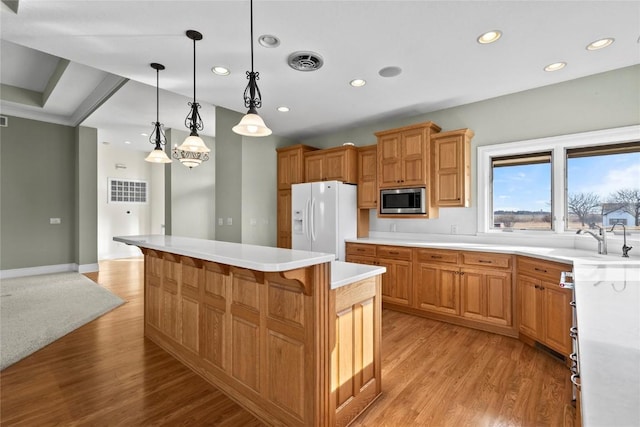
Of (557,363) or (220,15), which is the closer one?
(220,15)

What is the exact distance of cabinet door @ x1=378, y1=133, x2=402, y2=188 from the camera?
4133 mm

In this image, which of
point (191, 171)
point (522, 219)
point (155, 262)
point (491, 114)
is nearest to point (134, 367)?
point (155, 262)

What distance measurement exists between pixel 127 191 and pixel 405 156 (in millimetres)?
7758

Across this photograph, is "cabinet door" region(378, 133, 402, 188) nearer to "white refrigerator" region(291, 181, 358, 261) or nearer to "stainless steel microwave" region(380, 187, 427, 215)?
"stainless steel microwave" region(380, 187, 427, 215)

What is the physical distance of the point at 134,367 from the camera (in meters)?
2.48

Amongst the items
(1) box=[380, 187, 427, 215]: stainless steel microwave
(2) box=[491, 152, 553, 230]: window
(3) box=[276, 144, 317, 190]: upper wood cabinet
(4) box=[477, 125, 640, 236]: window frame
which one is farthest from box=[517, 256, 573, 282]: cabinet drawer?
(3) box=[276, 144, 317, 190]: upper wood cabinet

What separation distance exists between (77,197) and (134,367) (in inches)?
215

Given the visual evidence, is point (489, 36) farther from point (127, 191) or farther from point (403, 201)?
point (127, 191)

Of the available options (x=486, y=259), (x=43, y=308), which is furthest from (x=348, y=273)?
(x=43, y=308)

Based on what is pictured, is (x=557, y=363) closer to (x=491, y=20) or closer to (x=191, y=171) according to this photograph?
(x=491, y=20)

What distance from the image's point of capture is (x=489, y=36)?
2.46m

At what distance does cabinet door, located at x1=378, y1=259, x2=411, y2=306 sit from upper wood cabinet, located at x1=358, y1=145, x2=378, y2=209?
98cm

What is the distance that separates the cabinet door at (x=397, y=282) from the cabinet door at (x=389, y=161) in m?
1.10

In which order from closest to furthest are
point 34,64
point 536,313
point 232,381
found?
point 232,381
point 536,313
point 34,64
